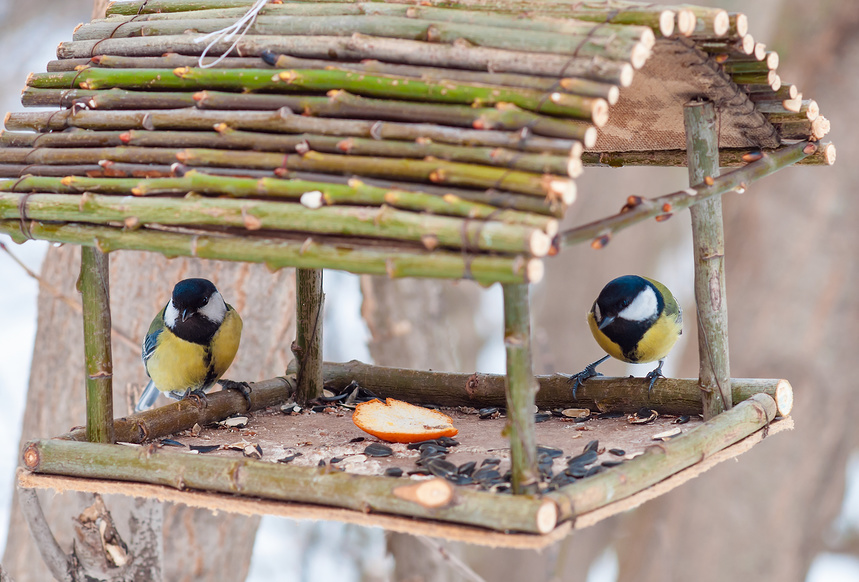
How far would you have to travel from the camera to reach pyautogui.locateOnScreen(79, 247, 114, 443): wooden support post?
202 cm

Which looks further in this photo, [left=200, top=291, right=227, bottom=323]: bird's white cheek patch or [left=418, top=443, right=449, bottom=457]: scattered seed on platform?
[left=200, top=291, right=227, bottom=323]: bird's white cheek patch

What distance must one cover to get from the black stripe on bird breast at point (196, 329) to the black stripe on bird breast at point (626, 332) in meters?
1.22

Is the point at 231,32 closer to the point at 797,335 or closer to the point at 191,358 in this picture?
the point at 191,358

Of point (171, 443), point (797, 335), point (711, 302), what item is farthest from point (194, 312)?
point (797, 335)

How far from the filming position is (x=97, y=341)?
80.0 inches

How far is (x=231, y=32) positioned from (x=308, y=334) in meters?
1.05

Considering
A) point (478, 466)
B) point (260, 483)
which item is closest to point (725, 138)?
point (478, 466)

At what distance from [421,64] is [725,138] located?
40.5 inches

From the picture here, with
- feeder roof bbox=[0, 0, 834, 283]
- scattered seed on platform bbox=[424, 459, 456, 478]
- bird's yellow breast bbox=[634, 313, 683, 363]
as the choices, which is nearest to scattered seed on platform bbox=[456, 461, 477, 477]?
scattered seed on platform bbox=[424, 459, 456, 478]

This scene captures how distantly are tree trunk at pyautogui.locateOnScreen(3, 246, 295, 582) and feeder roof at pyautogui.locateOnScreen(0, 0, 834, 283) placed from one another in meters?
1.23

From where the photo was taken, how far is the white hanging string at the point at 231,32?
1879mm

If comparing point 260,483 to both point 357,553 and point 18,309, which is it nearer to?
point 357,553

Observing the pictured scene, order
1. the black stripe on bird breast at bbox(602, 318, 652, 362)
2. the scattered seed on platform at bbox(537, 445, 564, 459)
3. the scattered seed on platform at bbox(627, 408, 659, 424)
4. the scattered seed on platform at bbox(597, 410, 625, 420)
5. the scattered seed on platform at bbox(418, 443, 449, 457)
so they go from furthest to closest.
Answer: the black stripe on bird breast at bbox(602, 318, 652, 362) → the scattered seed on platform at bbox(597, 410, 625, 420) → the scattered seed on platform at bbox(627, 408, 659, 424) → the scattered seed on platform at bbox(418, 443, 449, 457) → the scattered seed on platform at bbox(537, 445, 564, 459)

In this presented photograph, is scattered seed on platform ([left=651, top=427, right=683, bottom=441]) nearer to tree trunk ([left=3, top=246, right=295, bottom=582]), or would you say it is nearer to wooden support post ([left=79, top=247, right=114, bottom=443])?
wooden support post ([left=79, top=247, right=114, bottom=443])
